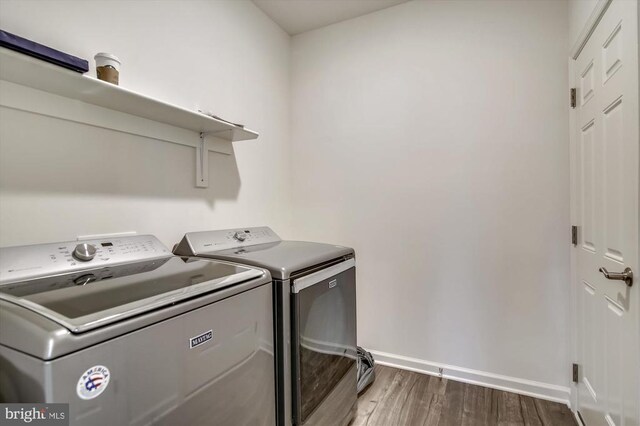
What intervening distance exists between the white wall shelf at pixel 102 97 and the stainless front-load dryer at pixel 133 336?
1.80ft

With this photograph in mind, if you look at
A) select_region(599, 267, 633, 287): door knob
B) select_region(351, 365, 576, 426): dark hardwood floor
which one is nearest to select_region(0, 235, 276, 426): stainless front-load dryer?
select_region(351, 365, 576, 426): dark hardwood floor

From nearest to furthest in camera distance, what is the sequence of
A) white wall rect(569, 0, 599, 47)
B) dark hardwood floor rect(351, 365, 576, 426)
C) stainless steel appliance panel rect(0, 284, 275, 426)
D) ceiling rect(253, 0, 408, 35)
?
stainless steel appliance panel rect(0, 284, 275, 426)
white wall rect(569, 0, 599, 47)
dark hardwood floor rect(351, 365, 576, 426)
ceiling rect(253, 0, 408, 35)

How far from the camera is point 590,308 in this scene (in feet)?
5.19

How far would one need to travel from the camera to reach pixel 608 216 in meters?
1.34

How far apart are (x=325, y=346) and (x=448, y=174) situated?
141cm

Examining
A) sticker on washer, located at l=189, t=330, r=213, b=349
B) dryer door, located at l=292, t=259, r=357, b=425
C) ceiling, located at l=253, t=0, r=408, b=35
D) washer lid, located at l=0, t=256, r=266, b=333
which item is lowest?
dryer door, located at l=292, t=259, r=357, b=425

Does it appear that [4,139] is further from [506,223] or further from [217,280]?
[506,223]

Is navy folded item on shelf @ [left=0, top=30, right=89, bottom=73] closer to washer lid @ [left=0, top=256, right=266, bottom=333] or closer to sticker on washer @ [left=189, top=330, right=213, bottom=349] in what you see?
washer lid @ [left=0, top=256, right=266, bottom=333]

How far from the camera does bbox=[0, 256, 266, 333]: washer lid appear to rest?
0.71 metres

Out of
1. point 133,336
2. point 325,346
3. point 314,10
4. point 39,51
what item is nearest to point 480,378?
point 325,346

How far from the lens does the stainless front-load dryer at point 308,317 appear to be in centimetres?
127

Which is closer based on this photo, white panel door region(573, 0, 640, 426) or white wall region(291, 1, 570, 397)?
white panel door region(573, 0, 640, 426)

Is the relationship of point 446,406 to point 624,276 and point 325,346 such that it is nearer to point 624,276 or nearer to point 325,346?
point 325,346

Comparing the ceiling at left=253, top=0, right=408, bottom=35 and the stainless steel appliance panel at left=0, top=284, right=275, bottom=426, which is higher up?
the ceiling at left=253, top=0, right=408, bottom=35
